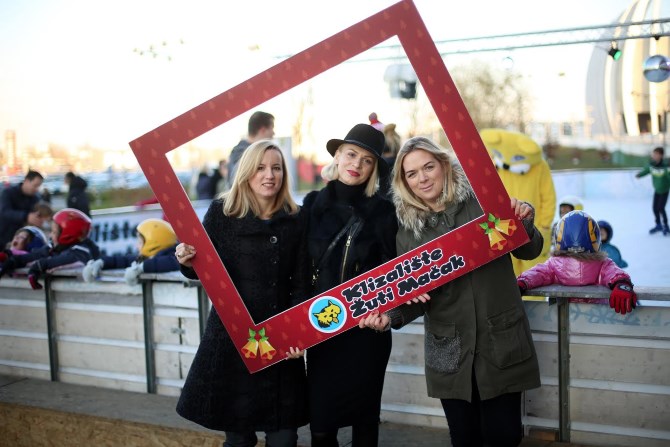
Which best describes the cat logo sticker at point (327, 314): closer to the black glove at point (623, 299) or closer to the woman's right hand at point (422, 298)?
the woman's right hand at point (422, 298)

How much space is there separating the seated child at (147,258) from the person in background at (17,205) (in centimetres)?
327

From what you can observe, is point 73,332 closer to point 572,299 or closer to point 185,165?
point 185,165

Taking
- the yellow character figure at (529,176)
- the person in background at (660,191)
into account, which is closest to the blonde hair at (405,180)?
the yellow character figure at (529,176)

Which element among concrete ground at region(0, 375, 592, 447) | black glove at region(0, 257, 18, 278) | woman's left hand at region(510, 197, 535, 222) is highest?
woman's left hand at region(510, 197, 535, 222)

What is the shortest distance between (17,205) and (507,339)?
22.5ft

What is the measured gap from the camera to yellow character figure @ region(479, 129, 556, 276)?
19.6 ft

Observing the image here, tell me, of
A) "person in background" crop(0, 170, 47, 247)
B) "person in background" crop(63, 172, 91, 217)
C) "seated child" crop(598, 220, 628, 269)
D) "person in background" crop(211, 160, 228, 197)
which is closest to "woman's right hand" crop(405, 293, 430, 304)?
"person in background" crop(211, 160, 228, 197)

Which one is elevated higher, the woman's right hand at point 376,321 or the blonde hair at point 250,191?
the blonde hair at point 250,191

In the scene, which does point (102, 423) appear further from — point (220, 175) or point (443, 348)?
point (220, 175)

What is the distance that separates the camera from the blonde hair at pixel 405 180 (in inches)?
110

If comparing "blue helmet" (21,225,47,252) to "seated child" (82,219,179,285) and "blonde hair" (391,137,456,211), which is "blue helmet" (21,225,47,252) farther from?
"blonde hair" (391,137,456,211)

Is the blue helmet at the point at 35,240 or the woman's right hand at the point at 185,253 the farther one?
the blue helmet at the point at 35,240

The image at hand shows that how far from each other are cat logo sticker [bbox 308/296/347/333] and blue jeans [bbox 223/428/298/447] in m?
0.51

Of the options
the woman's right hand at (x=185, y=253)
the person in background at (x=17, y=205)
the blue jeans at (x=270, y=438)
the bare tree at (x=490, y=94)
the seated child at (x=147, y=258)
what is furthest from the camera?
the bare tree at (x=490, y=94)
